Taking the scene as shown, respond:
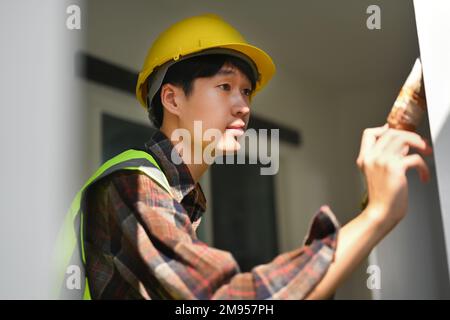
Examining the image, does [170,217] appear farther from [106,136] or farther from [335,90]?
[335,90]

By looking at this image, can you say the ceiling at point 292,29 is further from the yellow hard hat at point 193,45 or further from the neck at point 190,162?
the neck at point 190,162

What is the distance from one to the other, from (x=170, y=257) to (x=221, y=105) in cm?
53

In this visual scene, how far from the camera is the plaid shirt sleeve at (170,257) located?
4.17 feet

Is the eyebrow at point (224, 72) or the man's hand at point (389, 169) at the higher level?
the eyebrow at point (224, 72)

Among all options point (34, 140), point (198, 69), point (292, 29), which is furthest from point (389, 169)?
point (292, 29)

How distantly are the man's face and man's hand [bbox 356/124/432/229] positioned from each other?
43 cm

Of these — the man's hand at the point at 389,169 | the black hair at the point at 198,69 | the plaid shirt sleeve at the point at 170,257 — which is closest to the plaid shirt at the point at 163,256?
the plaid shirt sleeve at the point at 170,257

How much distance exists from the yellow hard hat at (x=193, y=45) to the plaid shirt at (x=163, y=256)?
1.36 feet

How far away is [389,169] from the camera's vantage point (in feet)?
4.30

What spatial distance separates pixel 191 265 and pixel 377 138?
1.76ft

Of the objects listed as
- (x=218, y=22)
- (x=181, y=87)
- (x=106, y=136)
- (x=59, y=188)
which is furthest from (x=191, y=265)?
(x=106, y=136)

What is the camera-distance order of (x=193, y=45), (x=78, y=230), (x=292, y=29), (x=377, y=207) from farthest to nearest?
(x=292, y=29), (x=193, y=45), (x=78, y=230), (x=377, y=207)

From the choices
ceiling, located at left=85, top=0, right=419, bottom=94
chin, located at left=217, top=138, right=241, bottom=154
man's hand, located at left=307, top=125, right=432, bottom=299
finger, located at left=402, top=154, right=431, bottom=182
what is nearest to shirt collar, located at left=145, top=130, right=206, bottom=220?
chin, located at left=217, top=138, right=241, bottom=154

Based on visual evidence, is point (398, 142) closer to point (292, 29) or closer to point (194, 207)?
point (194, 207)
